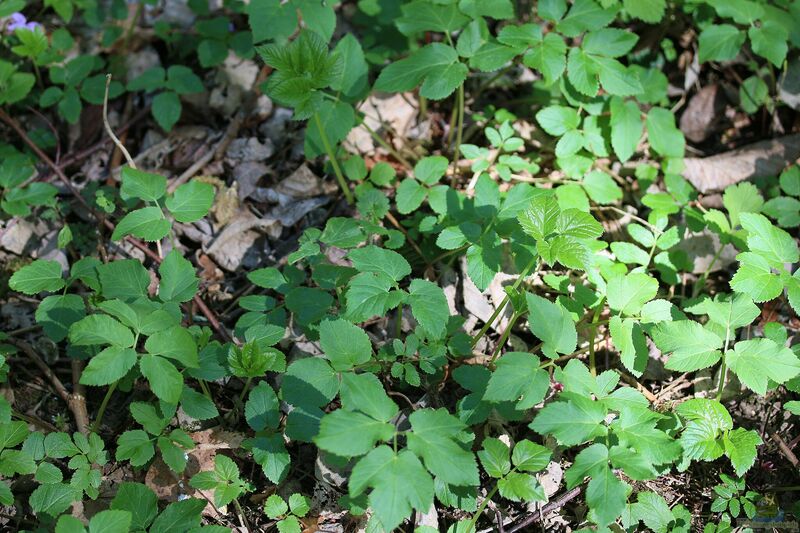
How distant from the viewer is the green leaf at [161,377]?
76.6 inches

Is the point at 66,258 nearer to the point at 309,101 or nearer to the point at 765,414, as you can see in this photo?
the point at 309,101

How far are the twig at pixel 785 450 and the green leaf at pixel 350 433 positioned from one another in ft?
4.87

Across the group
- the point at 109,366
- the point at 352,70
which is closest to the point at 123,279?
the point at 109,366

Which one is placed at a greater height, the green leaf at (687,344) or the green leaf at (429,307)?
the green leaf at (429,307)

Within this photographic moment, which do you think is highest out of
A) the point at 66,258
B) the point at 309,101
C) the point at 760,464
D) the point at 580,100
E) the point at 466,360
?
the point at 309,101

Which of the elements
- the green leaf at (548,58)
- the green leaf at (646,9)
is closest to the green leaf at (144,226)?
the green leaf at (548,58)

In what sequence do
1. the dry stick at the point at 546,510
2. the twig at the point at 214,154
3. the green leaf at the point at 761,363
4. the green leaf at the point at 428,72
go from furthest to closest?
the twig at the point at 214,154, the green leaf at the point at 428,72, the dry stick at the point at 546,510, the green leaf at the point at 761,363

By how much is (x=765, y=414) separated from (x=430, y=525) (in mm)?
1341

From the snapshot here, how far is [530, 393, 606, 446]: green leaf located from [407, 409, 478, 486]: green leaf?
0.24 m

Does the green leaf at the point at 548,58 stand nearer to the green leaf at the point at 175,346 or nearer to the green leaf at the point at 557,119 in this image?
the green leaf at the point at 557,119

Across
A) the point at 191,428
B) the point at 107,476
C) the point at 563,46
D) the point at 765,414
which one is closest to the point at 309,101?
Answer: the point at 563,46

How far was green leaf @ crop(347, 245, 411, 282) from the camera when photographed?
2.16m

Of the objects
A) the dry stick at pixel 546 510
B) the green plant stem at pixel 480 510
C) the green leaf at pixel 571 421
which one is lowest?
the dry stick at pixel 546 510

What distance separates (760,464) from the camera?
2312mm
